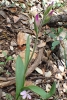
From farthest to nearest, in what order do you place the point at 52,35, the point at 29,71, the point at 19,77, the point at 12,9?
the point at 12,9 < the point at 52,35 < the point at 29,71 < the point at 19,77

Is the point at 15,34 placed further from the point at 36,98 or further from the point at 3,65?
the point at 36,98

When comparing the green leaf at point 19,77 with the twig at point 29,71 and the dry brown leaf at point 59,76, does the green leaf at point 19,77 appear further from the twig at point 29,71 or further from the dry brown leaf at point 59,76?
the dry brown leaf at point 59,76

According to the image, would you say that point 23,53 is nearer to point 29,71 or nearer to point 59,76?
point 29,71

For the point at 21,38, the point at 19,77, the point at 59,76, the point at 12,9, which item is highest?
the point at 12,9

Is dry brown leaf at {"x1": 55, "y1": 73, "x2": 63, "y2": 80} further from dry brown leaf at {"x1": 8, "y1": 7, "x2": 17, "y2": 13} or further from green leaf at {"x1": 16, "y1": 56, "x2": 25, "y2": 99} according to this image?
dry brown leaf at {"x1": 8, "y1": 7, "x2": 17, "y2": 13}

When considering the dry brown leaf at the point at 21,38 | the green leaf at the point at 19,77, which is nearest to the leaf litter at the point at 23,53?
the dry brown leaf at the point at 21,38

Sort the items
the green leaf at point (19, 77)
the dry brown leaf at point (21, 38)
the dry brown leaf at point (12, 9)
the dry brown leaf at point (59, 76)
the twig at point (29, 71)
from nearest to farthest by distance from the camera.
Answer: the green leaf at point (19, 77)
the twig at point (29, 71)
the dry brown leaf at point (59, 76)
the dry brown leaf at point (21, 38)
the dry brown leaf at point (12, 9)

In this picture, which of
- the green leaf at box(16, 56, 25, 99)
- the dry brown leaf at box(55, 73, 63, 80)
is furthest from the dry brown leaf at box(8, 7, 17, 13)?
the green leaf at box(16, 56, 25, 99)

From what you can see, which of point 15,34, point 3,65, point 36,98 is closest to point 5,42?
point 15,34

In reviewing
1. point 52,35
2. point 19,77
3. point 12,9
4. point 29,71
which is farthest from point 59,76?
point 12,9
